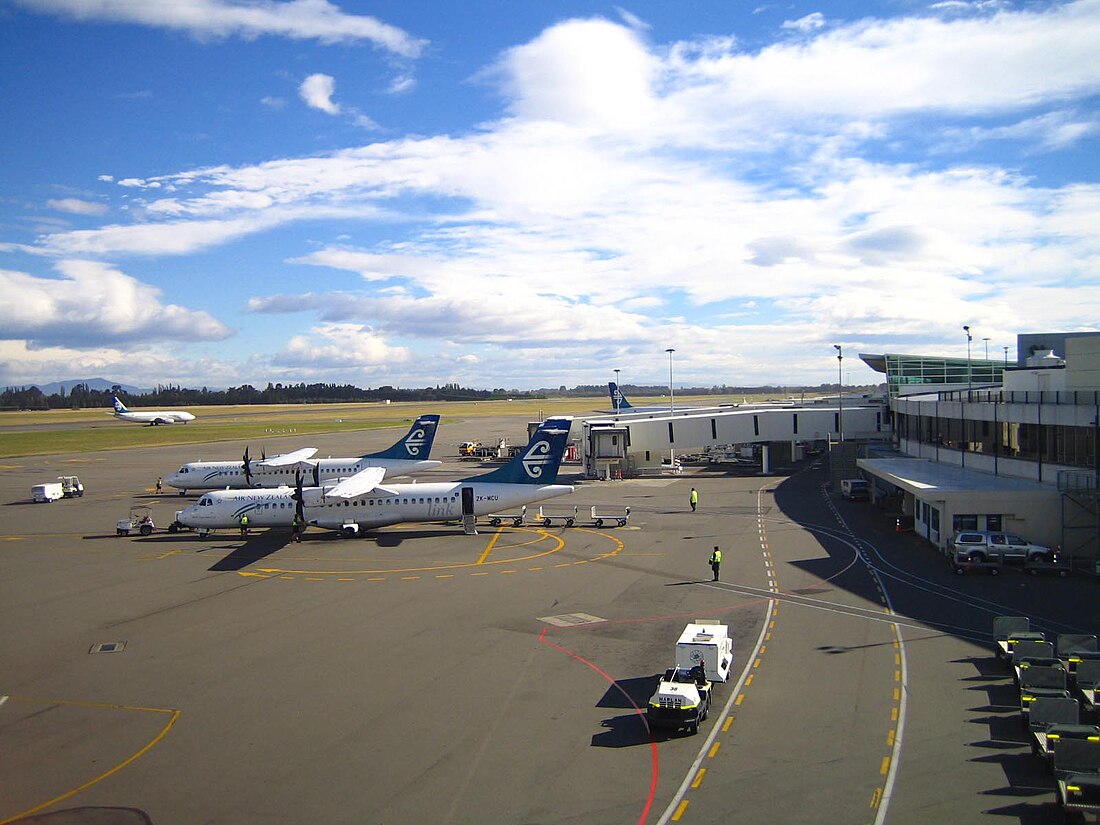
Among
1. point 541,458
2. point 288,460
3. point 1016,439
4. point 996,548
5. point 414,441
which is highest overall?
point 1016,439

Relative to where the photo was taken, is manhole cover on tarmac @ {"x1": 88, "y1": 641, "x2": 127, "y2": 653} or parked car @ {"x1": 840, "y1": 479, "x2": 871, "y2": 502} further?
parked car @ {"x1": 840, "y1": 479, "x2": 871, "y2": 502}

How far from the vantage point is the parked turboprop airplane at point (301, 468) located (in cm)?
6247

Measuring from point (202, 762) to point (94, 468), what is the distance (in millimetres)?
88719

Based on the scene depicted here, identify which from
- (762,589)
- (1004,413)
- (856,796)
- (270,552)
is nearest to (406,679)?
(856,796)

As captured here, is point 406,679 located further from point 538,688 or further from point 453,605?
point 453,605

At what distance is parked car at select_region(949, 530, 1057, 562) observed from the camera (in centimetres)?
3628

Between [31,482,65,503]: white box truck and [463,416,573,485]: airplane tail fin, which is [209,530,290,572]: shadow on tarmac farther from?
[31,482,65,503]: white box truck

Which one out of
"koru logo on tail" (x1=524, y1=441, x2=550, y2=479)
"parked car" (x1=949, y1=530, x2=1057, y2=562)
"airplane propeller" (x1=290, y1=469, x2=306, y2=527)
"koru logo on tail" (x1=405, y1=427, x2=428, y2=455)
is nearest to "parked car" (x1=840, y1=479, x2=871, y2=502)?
"parked car" (x1=949, y1=530, x2=1057, y2=562)

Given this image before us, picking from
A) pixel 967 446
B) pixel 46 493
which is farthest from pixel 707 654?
pixel 46 493

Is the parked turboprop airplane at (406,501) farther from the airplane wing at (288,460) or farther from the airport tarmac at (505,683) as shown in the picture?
the airplane wing at (288,460)

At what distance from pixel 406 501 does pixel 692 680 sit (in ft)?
99.7

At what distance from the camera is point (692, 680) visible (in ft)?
69.3

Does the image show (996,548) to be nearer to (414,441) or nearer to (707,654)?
→ (707,654)

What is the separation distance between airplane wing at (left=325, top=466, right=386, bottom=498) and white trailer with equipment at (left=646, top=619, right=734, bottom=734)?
981 inches
